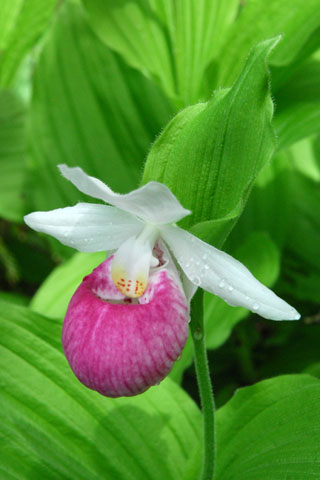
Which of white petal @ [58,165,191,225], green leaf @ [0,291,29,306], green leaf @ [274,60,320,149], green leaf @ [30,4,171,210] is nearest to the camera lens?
white petal @ [58,165,191,225]

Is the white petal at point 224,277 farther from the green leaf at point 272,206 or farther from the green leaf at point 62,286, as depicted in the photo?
the green leaf at point 272,206

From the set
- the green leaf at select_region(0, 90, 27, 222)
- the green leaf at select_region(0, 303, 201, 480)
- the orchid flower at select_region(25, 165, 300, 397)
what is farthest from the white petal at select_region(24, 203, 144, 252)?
the green leaf at select_region(0, 90, 27, 222)

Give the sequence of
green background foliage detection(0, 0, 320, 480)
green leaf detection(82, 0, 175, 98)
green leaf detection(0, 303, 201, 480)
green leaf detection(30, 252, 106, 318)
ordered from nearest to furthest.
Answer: green background foliage detection(0, 0, 320, 480)
green leaf detection(0, 303, 201, 480)
green leaf detection(30, 252, 106, 318)
green leaf detection(82, 0, 175, 98)

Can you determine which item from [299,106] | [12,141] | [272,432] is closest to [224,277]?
[272,432]

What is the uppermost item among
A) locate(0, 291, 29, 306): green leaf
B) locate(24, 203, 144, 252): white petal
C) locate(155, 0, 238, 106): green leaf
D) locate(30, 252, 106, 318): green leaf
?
locate(155, 0, 238, 106): green leaf

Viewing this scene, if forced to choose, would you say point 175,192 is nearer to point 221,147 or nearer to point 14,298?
point 221,147

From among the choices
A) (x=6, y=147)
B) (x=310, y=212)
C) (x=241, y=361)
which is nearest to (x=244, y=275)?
(x=241, y=361)

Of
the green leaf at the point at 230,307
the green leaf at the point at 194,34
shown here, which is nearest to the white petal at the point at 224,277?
the green leaf at the point at 230,307

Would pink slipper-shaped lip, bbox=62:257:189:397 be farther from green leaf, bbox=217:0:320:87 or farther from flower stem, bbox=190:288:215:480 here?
green leaf, bbox=217:0:320:87

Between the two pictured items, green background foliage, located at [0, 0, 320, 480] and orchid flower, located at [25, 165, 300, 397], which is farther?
green background foliage, located at [0, 0, 320, 480]

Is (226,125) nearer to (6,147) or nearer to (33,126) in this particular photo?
(33,126)
